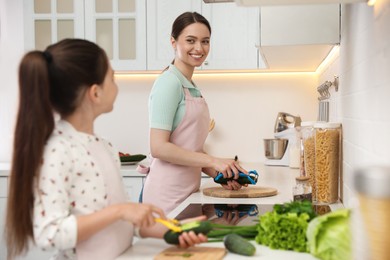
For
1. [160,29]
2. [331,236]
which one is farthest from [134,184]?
[331,236]

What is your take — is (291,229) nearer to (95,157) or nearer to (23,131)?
(95,157)

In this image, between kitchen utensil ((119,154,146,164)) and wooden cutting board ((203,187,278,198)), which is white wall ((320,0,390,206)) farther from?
kitchen utensil ((119,154,146,164))

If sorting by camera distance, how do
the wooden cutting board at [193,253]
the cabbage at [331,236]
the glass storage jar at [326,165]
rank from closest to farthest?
the cabbage at [331,236], the wooden cutting board at [193,253], the glass storage jar at [326,165]

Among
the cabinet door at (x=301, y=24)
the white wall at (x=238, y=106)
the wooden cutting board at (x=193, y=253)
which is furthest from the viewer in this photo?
the white wall at (x=238, y=106)

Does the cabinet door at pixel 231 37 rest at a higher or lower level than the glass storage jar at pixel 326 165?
higher

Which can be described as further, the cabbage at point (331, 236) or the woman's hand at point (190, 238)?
the woman's hand at point (190, 238)

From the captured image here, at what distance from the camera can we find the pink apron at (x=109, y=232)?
133 cm

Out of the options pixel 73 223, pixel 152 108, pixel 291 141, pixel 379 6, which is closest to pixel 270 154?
pixel 291 141

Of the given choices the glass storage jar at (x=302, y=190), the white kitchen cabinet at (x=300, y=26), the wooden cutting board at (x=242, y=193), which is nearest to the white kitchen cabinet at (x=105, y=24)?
the white kitchen cabinet at (x=300, y=26)

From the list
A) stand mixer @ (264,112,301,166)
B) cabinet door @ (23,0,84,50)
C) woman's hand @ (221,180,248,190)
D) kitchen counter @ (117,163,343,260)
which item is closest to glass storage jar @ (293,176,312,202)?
kitchen counter @ (117,163,343,260)

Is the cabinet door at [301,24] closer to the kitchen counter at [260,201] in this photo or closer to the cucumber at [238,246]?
the kitchen counter at [260,201]

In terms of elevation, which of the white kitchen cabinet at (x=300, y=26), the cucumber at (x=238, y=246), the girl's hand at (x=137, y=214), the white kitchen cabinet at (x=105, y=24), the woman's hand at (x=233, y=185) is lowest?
the cucumber at (x=238, y=246)

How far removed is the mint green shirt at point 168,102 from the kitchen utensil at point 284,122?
1.59 metres

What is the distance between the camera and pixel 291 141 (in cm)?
356
